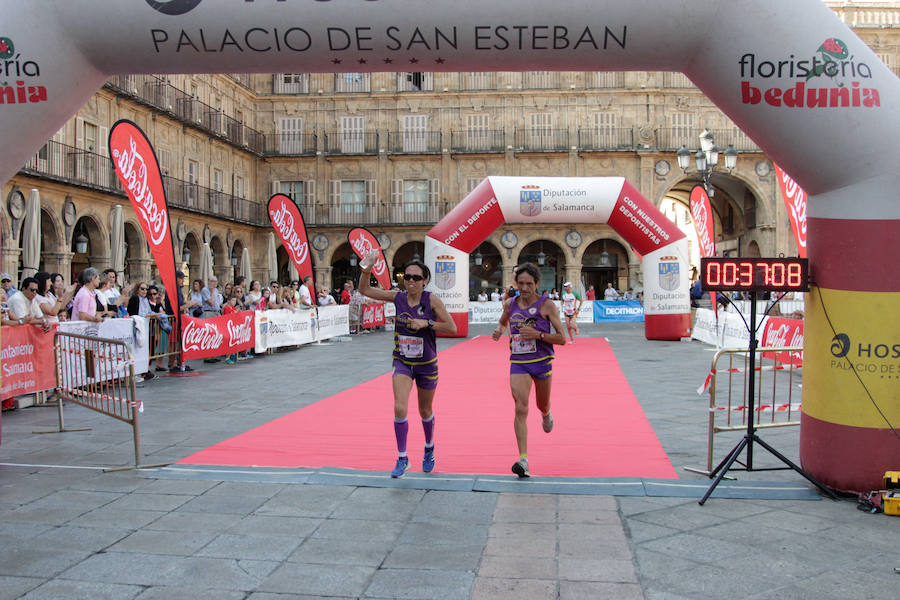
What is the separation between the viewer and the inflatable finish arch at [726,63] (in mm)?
4754

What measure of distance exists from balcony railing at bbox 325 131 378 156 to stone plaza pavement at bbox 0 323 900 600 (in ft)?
97.4

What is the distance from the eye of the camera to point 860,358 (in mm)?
4844

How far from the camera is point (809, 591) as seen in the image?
336cm

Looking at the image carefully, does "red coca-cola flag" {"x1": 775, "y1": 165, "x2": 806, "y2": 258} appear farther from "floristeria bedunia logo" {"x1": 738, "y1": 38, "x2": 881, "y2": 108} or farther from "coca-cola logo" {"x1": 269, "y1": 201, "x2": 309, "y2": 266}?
"coca-cola logo" {"x1": 269, "y1": 201, "x2": 309, "y2": 266}

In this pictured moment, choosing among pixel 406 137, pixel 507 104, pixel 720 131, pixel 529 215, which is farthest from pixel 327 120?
pixel 529 215

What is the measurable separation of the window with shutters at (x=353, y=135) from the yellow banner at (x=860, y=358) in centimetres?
3141

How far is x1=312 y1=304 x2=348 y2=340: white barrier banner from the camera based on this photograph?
17953 mm

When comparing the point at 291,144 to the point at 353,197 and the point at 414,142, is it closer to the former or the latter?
the point at 353,197

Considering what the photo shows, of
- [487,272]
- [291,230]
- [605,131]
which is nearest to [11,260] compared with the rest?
[291,230]

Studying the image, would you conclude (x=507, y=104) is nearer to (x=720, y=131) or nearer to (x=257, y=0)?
(x=720, y=131)

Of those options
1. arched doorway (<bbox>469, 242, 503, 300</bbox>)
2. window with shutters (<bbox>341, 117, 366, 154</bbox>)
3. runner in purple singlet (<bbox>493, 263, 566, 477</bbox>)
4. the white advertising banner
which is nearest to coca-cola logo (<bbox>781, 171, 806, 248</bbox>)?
runner in purple singlet (<bbox>493, 263, 566, 477</bbox>)

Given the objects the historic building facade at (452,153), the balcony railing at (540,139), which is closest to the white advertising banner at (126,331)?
the historic building facade at (452,153)

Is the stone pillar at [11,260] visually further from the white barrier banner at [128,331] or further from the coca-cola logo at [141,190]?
the coca-cola logo at [141,190]

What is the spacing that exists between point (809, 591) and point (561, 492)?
1.79 m
